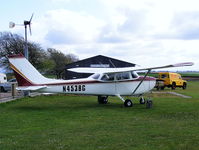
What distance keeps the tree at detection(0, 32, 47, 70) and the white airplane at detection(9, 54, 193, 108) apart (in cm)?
3796

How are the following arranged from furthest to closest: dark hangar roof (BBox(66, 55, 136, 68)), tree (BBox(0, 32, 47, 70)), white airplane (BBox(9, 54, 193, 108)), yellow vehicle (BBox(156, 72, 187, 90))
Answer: tree (BBox(0, 32, 47, 70)) → dark hangar roof (BBox(66, 55, 136, 68)) → yellow vehicle (BBox(156, 72, 187, 90)) → white airplane (BBox(9, 54, 193, 108))

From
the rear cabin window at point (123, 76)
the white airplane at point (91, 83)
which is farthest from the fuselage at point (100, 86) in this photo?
the rear cabin window at point (123, 76)

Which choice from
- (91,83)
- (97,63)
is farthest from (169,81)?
(91,83)

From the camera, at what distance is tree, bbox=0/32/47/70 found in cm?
5241

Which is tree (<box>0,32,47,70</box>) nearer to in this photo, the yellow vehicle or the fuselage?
the yellow vehicle

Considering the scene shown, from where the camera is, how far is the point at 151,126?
30.8ft

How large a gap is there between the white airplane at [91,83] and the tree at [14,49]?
38.0m

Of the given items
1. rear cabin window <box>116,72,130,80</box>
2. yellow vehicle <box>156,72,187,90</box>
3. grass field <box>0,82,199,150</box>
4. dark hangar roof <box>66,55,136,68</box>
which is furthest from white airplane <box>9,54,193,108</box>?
dark hangar roof <box>66,55,136,68</box>

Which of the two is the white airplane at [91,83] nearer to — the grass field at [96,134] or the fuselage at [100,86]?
the fuselage at [100,86]

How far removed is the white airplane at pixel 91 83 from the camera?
15.3 m

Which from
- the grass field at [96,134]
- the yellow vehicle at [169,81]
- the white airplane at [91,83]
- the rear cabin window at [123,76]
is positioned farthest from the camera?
the yellow vehicle at [169,81]

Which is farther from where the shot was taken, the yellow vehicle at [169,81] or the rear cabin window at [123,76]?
the yellow vehicle at [169,81]

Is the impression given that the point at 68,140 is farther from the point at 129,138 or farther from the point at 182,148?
the point at 182,148

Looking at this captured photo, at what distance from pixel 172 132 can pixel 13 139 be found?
431 cm
